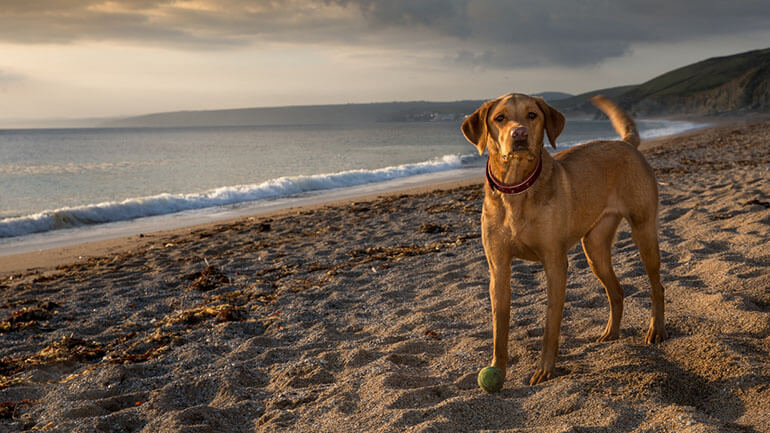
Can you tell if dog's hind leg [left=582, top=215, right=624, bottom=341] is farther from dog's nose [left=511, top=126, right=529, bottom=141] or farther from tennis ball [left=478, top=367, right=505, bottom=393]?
dog's nose [left=511, top=126, right=529, bottom=141]

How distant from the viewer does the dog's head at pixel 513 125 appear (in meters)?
3.12

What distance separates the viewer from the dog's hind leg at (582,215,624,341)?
4.05 metres

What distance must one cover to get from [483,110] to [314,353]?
2.44 m

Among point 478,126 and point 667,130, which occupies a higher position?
point 478,126

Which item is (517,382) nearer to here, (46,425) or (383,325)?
(383,325)

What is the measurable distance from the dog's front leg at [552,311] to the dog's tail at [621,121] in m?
1.80

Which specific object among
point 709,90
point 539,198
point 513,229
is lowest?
point 513,229

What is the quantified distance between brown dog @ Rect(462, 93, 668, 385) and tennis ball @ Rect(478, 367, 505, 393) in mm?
97

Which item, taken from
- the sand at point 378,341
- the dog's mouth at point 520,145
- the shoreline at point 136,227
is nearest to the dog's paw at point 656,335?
the sand at point 378,341

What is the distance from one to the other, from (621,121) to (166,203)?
1483 cm

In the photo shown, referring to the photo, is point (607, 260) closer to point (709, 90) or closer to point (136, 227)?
point (136, 227)

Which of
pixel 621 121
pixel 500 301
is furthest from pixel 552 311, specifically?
pixel 621 121

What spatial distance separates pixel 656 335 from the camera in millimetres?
3898

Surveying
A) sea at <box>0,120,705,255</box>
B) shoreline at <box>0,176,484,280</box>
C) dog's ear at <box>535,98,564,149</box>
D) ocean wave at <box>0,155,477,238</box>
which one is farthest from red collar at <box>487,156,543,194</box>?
ocean wave at <box>0,155,477,238</box>
